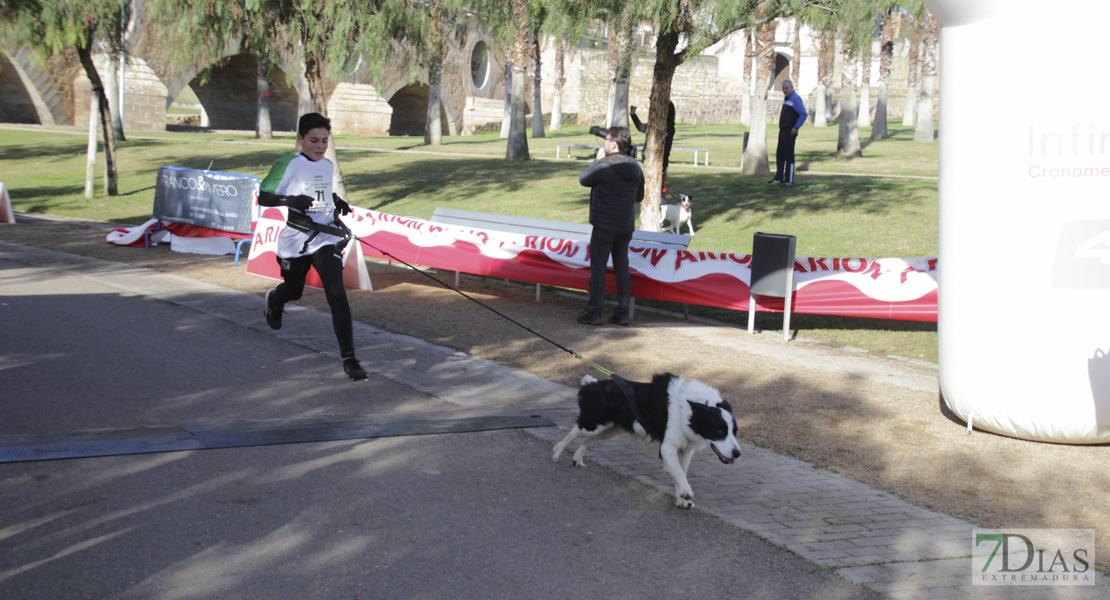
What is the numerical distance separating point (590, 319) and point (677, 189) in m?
10.3

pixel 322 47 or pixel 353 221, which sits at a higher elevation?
pixel 322 47

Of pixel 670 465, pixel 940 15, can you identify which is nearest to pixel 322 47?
pixel 940 15

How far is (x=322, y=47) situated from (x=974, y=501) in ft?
47.0

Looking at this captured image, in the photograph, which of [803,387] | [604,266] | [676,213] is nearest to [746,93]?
[676,213]

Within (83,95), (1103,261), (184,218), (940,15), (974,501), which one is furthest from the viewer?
(83,95)

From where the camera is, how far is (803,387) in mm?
7648

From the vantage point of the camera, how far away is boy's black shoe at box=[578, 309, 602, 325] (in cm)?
988

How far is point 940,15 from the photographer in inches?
246

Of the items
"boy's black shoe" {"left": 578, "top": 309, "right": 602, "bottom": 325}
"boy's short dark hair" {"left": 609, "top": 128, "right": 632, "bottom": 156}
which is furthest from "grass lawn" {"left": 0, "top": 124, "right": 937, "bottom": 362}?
"boy's short dark hair" {"left": 609, "top": 128, "right": 632, "bottom": 156}

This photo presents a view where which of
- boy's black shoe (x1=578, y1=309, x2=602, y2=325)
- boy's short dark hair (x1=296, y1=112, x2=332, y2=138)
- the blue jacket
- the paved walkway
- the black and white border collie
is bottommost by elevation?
the paved walkway

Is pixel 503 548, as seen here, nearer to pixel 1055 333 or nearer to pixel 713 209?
pixel 1055 333

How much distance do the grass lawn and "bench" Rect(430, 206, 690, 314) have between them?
3.06 ft

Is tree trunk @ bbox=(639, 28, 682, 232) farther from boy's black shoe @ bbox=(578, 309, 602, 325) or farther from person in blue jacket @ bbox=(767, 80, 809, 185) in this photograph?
boy's black shoe @ bbox=(578, 309, 602, 325)

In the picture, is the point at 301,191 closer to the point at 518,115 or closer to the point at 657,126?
the point at 657,126
